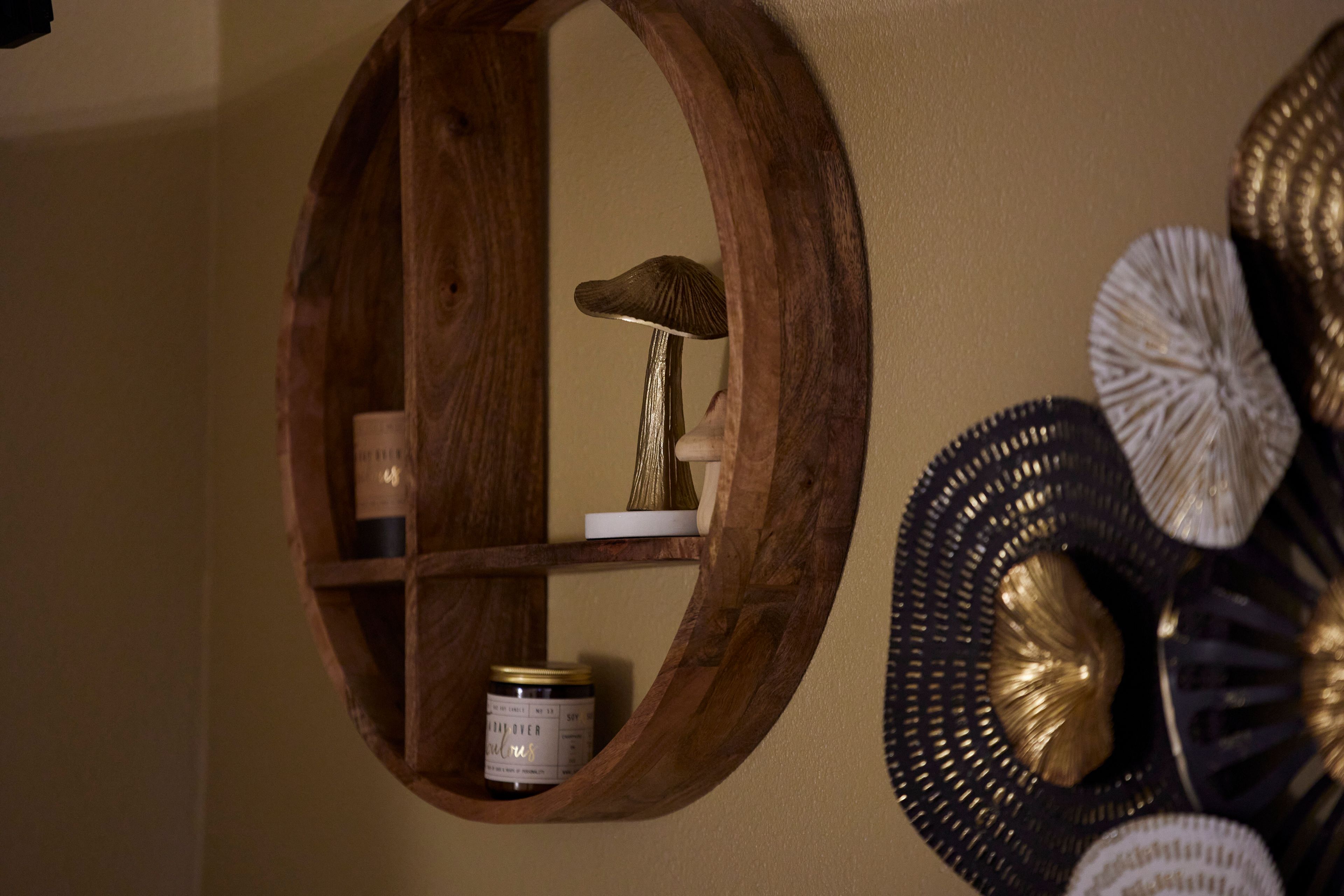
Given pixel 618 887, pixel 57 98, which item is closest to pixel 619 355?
pixel 618 887

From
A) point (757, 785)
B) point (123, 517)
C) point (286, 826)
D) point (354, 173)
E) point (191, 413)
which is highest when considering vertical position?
point (354, 173)

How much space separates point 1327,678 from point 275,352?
1.26 meters

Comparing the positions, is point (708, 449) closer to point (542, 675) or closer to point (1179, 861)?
point (542, 675)

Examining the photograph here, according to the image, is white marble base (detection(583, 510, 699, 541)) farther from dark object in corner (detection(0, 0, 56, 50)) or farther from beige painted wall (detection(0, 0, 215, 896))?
beige painted wall (detection(0, 0, 215, 896))

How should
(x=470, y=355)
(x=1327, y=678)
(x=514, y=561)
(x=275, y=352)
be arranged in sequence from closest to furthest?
(x=1327, y=678) < (x=514, y=561) < (x=470, y=355) < (x=275, y=352)

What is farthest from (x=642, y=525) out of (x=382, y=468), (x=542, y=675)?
(x=382, y=468)

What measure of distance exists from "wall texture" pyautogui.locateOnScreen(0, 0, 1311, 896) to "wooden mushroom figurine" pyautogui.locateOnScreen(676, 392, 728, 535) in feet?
0.35

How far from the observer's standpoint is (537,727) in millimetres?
966

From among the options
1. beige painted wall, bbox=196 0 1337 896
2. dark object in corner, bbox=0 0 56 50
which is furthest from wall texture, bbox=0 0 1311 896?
dark object in corner, bbox=0 0 56 50

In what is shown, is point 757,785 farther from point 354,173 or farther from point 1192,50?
point 354,173

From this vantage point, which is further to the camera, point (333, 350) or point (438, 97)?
point (333, 350)

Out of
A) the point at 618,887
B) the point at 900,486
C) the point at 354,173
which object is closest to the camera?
the point at 900,486

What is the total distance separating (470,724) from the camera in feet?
3.57

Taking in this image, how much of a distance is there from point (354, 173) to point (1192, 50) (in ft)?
2.77
